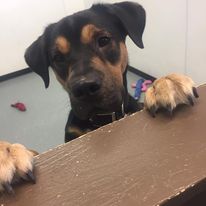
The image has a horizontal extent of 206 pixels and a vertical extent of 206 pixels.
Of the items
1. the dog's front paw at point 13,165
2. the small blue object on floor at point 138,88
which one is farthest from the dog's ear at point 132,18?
the small blue object on floor at point 138,88

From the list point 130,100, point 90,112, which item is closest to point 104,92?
point 90,112

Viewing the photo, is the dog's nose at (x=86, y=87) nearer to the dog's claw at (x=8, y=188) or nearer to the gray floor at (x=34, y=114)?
the dog's claw at (x=8, y=188)

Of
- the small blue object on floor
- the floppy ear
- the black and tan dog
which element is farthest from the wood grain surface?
the small blue object on floor

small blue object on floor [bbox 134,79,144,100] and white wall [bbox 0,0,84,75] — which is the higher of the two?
white wall [bbox 0,0,84,75]

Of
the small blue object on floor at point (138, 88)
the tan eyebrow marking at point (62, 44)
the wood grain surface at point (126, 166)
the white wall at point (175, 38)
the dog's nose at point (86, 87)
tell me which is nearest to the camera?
the wood grain surface at point (126, 166)

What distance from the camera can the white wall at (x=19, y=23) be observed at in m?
3.71

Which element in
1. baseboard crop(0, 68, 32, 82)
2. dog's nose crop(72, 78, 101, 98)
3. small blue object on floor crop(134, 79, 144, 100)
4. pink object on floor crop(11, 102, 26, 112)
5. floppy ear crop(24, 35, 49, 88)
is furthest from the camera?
baseboard crop(0, 68, 32, 82)

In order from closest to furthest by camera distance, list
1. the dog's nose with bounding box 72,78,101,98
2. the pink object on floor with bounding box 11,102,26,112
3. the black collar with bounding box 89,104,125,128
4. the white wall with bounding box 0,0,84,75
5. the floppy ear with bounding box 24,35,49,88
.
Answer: the dog's nose with bounding box 72,78,101,98, the black collar with bounding box 89,104,125,128, the floppy ear with bounding box 24,35,49,88, the pink object on floor with bounding box 11,102,26,112, the white wall with bounding box 0,0,84,75

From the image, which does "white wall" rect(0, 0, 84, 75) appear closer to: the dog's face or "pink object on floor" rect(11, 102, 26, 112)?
"pink object on floor" rect(11, 102, 26, 112)

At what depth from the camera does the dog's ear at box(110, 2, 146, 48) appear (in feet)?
5.25

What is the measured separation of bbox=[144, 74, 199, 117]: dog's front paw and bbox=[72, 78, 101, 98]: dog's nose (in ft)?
0.99

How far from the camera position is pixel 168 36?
113 inches

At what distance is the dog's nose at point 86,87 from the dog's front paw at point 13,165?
449 millimetres

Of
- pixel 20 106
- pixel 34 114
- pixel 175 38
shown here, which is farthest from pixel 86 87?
pixel 20 106
